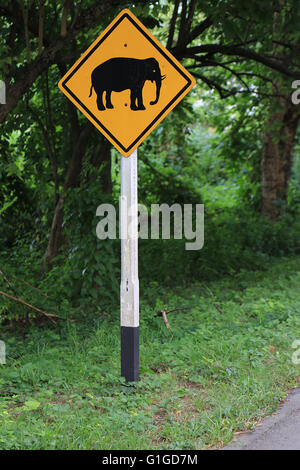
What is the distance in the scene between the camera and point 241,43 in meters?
8.99

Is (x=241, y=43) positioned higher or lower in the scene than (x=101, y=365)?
higher

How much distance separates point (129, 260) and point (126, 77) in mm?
1561

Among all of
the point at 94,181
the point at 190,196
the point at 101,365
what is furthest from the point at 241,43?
the point at 101,365

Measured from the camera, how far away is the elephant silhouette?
463 centimetres

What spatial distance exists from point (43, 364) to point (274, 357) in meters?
2.29

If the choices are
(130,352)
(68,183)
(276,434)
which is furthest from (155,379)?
(68,183)

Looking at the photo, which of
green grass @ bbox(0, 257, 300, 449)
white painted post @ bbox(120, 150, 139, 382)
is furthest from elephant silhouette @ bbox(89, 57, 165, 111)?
green grass @ bbox(0, 257, 300, 449)

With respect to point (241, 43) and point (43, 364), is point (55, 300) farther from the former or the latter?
point (241, 43)

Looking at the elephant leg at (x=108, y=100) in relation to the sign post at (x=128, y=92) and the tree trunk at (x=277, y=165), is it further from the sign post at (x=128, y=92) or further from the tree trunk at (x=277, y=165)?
the tree trunk at (x=277, y=165)

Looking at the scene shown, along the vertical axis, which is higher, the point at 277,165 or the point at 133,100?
the point at 277,165

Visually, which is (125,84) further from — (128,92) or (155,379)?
(155,379)

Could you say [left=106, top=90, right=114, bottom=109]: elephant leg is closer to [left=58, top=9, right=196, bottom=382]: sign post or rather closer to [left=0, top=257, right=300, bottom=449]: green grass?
[left=58, top=9, right=196, bottom=382]: sign post

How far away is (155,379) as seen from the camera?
16.2ft

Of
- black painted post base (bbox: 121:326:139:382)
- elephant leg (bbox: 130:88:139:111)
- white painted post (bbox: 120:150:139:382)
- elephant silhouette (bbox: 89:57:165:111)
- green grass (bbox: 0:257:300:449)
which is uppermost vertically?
elephant silhouette (bbox: 89:57:165:111)
